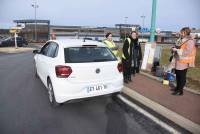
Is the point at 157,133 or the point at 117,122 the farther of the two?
the point at 117,122

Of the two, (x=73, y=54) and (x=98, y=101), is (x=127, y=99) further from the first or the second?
(x=73, y=54)

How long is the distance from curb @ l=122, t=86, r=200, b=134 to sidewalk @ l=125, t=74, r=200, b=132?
0.15 metres

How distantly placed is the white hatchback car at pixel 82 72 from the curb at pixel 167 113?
787 mm

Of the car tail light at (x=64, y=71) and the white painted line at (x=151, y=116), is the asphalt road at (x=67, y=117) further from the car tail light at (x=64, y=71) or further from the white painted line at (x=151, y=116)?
the car tail light at (x=64, y=71)

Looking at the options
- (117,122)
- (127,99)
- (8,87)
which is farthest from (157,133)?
(8,87)

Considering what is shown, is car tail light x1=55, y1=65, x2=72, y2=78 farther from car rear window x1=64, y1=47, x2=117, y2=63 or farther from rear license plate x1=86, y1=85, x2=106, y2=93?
rear license plate x1=86, y1=85, x2=106, y2=93

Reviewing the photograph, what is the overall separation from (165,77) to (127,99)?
2.55 m

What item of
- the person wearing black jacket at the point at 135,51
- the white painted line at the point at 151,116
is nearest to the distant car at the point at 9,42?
the person wearing black jacket at the point at 135,51

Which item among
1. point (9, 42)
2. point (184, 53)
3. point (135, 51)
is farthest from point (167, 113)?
point (9, 42)

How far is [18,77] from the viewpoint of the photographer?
9.59 metres

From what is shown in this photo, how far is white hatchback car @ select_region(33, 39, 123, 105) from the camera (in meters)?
5.32

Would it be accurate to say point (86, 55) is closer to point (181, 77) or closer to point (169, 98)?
point (169, 98)

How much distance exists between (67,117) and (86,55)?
1.50m

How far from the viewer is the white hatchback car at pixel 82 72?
5324 millimetres
